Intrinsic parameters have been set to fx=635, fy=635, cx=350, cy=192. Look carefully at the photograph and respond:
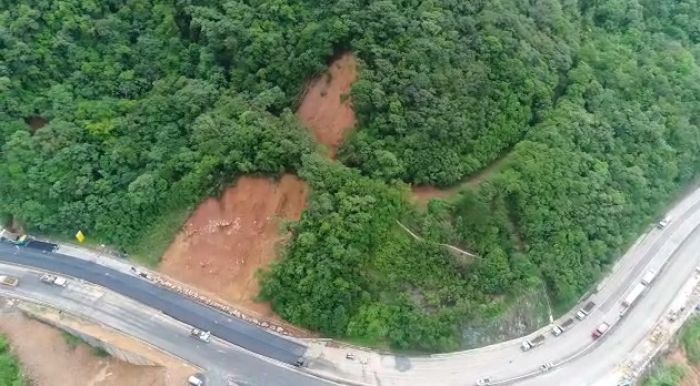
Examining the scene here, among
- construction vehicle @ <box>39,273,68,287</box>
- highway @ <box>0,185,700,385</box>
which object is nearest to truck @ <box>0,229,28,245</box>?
highway @ <box>0,185,700,385</box>

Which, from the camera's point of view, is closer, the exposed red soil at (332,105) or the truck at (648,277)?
the exposed red soil at (332,105)

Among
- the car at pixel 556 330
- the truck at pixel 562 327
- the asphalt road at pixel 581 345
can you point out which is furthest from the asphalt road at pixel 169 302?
the truck at pixel 562 327

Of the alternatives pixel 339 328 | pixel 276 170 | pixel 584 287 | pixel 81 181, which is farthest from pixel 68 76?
pixel 584 287

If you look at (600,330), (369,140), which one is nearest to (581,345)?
(600,330)

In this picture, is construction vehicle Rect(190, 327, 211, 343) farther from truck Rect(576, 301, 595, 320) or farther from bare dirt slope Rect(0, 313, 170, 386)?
truck Rect(576, 301, 595, 320)

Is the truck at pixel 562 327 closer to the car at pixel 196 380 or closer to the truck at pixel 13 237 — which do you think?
the car at pixel 196 380

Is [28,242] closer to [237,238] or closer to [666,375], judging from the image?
[237,238]

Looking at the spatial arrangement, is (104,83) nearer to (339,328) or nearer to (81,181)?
(81,181)
